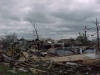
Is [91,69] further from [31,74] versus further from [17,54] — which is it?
[17,54]

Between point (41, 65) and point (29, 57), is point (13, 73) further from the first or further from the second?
point (29, 57)

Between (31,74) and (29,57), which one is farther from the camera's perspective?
(29,57)

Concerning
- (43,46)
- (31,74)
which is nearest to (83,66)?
(31,74)

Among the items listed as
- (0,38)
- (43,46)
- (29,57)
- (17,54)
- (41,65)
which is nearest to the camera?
(41,65)

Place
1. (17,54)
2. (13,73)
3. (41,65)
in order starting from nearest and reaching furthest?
(13,73)
(41,65)
(17,54)

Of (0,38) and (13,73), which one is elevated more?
(0,38)

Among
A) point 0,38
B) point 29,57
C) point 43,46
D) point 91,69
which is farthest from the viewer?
point 0,38

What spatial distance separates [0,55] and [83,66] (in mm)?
12663

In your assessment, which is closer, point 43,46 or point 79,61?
point 79,61

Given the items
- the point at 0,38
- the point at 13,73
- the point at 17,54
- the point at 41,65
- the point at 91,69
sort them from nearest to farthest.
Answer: the point at 91,69
the point at 13,73
the point at 41,65
the point at 17,54
the point at 0,38

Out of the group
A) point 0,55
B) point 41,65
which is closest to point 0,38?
point 0,55

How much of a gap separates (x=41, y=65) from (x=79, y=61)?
4092mm

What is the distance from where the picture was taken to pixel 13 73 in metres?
12.3

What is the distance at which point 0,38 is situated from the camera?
123 ft
